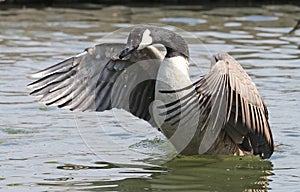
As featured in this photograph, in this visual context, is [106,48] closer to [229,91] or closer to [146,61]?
[146,61]

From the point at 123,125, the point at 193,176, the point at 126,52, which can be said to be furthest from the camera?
the point at 123,125

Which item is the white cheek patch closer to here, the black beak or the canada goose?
the canada goose

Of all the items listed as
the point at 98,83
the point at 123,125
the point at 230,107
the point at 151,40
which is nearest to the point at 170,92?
the point at 151,40

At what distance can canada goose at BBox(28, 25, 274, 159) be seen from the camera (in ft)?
27.5

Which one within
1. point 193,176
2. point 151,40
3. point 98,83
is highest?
point 151,40

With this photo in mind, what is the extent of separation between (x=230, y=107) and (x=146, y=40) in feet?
3.47

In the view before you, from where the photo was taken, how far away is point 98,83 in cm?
943

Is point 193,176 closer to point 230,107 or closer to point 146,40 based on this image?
point 230,107

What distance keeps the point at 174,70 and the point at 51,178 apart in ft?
5.13

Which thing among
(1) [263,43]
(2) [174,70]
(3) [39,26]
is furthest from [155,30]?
(3) [39,26]

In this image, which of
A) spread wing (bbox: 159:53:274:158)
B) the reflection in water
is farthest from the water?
spread wing (bbox: 159:53:274:158)

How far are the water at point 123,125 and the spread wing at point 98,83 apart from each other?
1.75ft

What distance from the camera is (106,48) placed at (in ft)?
30.2

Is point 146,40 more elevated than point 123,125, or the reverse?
point 146,40
